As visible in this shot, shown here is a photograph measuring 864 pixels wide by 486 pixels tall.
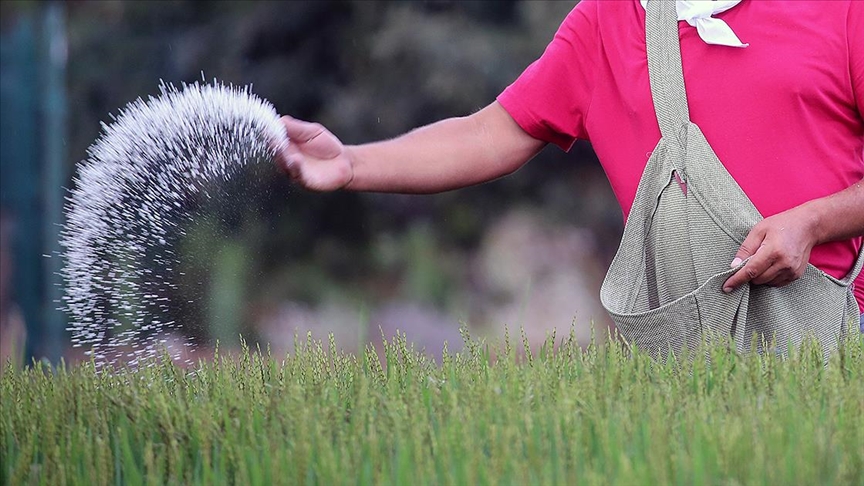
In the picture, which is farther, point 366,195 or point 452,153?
point 366,195

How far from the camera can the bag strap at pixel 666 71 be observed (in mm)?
2939

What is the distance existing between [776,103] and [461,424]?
3.79 feet

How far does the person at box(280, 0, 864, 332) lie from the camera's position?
2.81m

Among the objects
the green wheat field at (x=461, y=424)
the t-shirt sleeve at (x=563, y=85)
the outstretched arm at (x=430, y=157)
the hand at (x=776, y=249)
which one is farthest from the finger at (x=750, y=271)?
the outstretched arm at (x=430, y=157)

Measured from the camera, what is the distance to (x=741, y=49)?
2924 millimetres

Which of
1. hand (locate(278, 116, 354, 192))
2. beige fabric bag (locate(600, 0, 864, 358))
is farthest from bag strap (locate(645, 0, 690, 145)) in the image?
hand (locate(278, 116, 354, 192))

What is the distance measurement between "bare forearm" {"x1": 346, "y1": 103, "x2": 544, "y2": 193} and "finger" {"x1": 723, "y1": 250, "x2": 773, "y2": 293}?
2.78 ft

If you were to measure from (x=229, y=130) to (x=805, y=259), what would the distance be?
142 centimetres

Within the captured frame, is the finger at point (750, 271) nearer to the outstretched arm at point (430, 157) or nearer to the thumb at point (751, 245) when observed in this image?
the thumb at point (751, 245)

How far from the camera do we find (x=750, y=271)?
2754 millimetres

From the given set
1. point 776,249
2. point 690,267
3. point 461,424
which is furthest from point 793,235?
point 461,424

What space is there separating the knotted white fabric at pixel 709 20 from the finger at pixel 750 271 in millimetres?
507

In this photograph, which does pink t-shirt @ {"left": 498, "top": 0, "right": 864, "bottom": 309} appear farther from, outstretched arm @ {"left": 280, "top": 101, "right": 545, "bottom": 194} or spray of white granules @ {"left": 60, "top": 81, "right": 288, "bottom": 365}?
spray of white granules @ {"left": 60, "top": 81, "right": 288, "bottom": 365}

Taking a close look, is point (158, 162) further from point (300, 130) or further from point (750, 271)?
point (750, 271)
